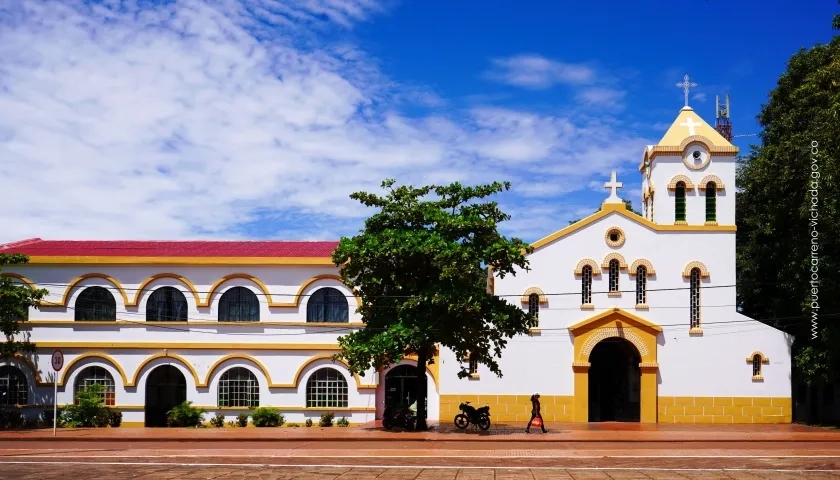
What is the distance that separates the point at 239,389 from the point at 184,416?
229cm

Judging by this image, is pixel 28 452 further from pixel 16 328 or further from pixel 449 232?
pixel 449 232

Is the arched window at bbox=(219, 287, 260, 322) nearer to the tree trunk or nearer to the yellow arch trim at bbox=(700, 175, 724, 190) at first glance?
the tree trunk

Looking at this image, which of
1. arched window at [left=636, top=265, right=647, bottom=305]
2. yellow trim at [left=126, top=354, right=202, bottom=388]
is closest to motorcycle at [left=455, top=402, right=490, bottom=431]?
arched window at [left=636, top=265, right=647, bottom=305]

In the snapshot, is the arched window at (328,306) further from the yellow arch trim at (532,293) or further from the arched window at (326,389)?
the yellow arch trim at (532,293)

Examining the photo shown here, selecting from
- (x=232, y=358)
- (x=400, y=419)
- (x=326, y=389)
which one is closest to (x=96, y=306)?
(x=232, y=358)

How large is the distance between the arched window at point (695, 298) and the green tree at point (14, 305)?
25.4 metres

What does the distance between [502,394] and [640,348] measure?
228 inches

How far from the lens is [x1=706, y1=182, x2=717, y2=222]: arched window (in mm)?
35062

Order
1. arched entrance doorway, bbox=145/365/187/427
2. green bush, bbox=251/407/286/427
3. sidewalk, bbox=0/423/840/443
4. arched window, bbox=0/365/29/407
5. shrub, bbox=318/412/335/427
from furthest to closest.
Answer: arched entrance doorway, bbox=145/365/187/427
arched window, bbox=0/365/29/407
shrub, bbox=318/412/335/427
green bush, bbox=251/407/286/427
sidewalk, bbox=0/423/840/443

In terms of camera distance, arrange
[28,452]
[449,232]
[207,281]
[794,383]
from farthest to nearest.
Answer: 1. [794,383]
2. [207,281]
3. [449,232]
4. [28,452]

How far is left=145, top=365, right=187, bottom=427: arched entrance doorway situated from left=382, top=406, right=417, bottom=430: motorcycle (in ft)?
31.5

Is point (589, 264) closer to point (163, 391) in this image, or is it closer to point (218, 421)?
point (218, 421)

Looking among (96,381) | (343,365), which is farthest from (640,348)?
(96,381)

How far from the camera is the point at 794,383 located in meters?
38.2
